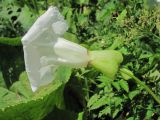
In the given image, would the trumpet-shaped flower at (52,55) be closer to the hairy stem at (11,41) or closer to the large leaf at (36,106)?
the large leaf at (36,106)

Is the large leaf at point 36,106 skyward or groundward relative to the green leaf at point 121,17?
groundward

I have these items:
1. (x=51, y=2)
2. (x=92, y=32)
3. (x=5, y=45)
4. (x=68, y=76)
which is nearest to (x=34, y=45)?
(x=68, y=76)

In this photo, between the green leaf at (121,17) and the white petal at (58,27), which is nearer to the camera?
the white petal at (58,27)

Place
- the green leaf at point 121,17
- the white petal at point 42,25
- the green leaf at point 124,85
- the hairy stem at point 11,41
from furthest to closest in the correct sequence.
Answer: the hairy stem at point 11,41 → the green leaf at point 121,17 → the green leaf at point 124,85 → the white petal at point 42,25

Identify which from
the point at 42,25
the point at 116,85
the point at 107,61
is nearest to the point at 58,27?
the point at 42,25

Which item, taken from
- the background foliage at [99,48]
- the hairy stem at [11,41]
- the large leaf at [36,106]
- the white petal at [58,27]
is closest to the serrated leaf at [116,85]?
the background foliage at [99,48]

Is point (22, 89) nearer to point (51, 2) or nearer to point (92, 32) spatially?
point (92, 32)

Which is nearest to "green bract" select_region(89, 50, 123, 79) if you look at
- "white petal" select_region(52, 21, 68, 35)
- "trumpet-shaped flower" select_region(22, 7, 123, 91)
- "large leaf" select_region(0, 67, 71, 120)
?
"trumpet-shaped flower" select_region(22, 7, 123, 91)

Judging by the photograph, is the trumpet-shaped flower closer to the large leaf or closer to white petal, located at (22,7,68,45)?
white petal, located at (22,7,68,45)

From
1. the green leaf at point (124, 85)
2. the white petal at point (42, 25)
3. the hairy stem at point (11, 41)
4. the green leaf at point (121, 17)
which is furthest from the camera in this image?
the hairy stem at point (11, 41)
